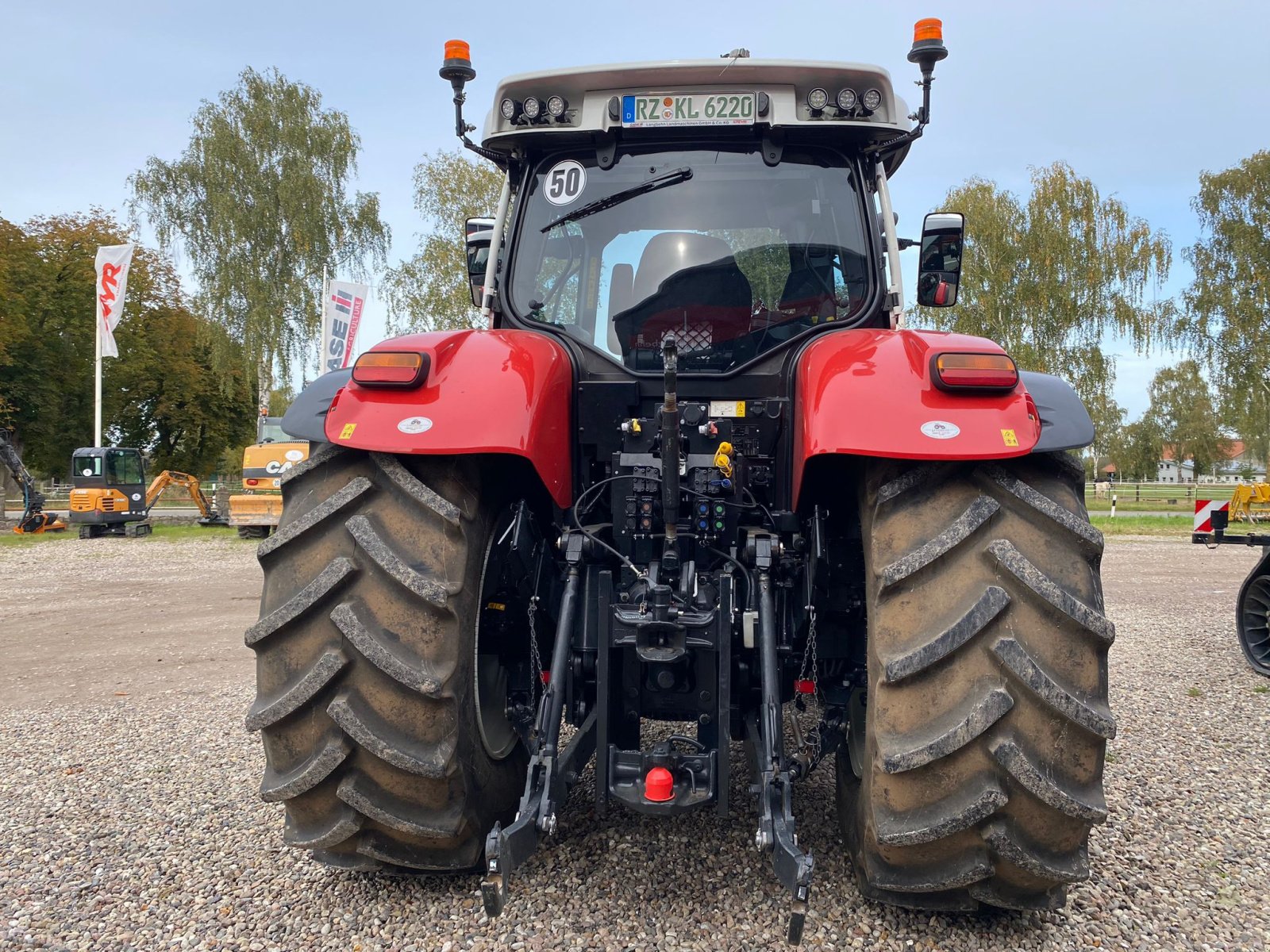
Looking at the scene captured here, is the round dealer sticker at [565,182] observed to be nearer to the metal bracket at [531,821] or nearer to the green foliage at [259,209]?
the metal bracket at [531,821]

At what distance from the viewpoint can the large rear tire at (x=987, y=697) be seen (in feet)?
6.81

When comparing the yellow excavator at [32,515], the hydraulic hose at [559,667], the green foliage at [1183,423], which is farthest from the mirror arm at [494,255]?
the green foliage at [1183,423]

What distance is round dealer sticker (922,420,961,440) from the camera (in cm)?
219

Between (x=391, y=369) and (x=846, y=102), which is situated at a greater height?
(x=846, y=102)

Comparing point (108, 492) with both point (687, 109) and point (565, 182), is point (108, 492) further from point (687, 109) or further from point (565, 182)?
point (687, 109)

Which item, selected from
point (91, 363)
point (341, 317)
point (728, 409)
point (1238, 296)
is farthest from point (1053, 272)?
point (91, 363)

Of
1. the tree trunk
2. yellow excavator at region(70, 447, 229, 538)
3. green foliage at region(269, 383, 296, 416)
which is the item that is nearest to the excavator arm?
yellow excavator at region(70, 447, 229, 538)

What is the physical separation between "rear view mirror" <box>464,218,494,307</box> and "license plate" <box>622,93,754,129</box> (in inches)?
31.6

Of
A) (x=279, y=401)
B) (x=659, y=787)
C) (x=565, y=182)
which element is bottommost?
(x=659, y=787)

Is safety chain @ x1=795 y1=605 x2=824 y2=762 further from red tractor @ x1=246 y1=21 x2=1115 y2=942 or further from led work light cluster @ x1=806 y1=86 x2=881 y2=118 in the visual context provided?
led work light cluster @ x1=806 y1=86 x2=881 y2=118

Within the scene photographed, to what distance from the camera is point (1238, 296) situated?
29.5m

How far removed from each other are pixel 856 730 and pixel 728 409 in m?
1.08

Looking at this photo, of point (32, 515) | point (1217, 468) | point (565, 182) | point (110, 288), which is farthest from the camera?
point (1217, 468)

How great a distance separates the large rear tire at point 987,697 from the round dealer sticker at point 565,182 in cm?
179
